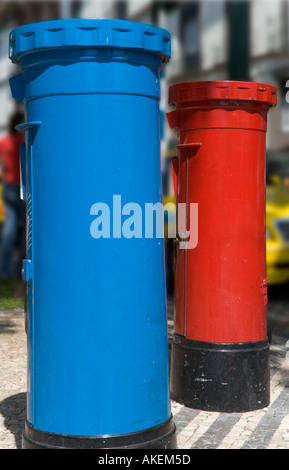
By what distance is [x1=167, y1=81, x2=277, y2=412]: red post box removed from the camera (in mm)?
4062

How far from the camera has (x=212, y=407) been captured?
412 cm

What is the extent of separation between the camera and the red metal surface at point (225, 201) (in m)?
4.05

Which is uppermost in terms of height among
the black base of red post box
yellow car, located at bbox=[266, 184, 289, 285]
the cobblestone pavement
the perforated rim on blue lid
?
the perforated rim on blue lid

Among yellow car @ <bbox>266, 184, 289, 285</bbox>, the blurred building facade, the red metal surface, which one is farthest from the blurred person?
the blurred building facade

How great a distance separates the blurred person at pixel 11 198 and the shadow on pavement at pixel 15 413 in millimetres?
3654

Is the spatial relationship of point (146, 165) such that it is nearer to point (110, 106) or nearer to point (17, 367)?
point (110, 106)

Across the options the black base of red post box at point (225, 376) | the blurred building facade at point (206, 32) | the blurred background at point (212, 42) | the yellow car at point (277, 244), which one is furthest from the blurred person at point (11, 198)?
the blurred building facade at point (206, 32)

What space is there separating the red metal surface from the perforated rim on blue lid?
1.23 meters

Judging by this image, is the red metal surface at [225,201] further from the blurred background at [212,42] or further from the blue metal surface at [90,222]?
the blurred background at [212,42]

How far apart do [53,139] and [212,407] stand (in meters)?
2.13

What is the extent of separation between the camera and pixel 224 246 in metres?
4.11

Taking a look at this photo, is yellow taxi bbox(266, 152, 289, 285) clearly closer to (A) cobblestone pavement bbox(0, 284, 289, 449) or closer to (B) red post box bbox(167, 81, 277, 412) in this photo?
(A) cobblestone pavement bbox(0, 284, 289, 449)

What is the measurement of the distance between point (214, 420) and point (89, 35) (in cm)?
240
